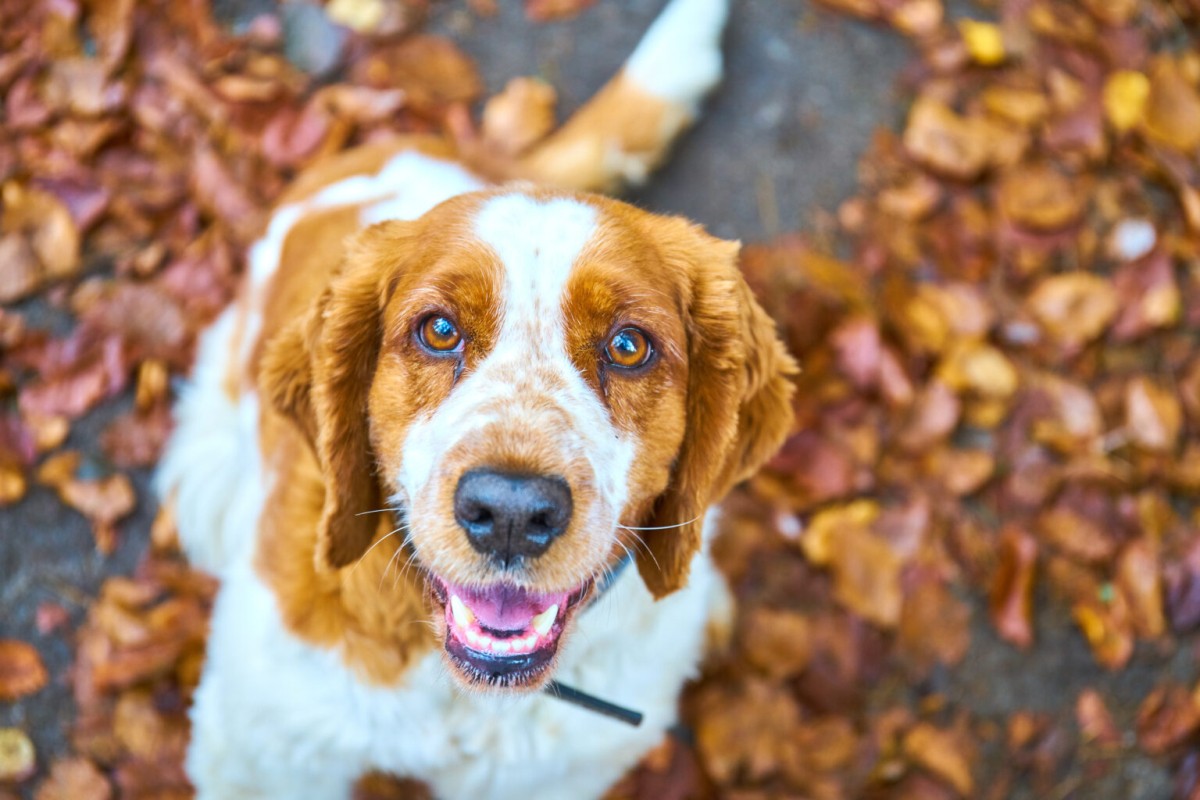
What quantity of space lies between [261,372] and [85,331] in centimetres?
147

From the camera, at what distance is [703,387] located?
7.47ft

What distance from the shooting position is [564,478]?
6.12 feet

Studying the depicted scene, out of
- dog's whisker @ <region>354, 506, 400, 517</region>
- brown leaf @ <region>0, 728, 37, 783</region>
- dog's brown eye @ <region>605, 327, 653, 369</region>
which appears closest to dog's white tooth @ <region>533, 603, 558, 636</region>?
dog's whisker @ <region>354, 506, 400, 517</region>

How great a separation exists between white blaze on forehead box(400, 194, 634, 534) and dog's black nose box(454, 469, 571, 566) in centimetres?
15

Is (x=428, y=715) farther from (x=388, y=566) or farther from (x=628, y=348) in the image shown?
(x=628, y=348)

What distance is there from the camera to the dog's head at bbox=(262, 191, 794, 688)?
189cm

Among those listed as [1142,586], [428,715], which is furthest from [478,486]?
[1142,586]

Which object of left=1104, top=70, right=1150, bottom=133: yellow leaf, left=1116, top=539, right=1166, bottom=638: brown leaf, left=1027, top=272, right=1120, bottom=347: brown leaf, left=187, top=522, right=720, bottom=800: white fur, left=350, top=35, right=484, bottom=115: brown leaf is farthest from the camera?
left=1104, top=70, right=1150, bottom=133: yellow leaf

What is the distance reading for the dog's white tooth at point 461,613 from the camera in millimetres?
2086

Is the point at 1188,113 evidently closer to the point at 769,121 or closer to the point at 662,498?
the point at 769,121

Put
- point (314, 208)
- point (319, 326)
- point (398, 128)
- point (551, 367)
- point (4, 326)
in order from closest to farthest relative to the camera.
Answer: point (551, 367) < point (319, 326) < point (314, 208) < point (4, 326) < point (398, 128)

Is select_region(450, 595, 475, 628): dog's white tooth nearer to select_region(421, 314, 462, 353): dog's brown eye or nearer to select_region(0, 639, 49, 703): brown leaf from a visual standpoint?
select_region(421, 314, 462, 353): dog's brown eye

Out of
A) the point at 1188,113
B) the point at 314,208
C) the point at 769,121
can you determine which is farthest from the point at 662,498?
the point at 1188,113

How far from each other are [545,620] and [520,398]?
1.58 feet
